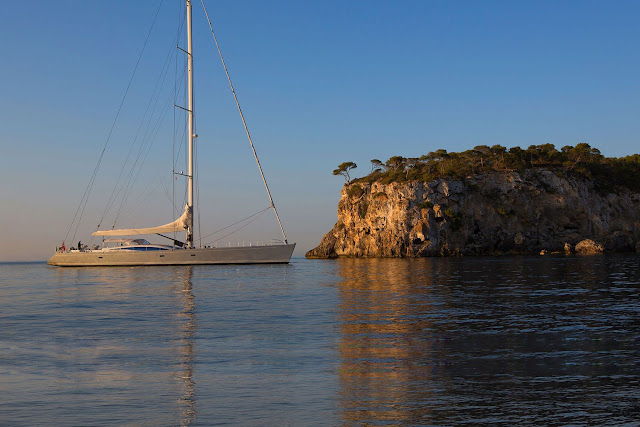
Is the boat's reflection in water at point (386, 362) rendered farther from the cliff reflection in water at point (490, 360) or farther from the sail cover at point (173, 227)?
the sail cover at point (173, 227)

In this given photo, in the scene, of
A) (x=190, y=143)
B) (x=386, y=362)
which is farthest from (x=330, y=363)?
(x=190, y=143)

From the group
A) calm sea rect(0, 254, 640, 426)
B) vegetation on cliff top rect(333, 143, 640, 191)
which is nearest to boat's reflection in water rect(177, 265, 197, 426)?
calm sea rect(0, 254, 640, 426)

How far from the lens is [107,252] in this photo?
198 feet

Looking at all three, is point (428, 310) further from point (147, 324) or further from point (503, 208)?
point (503, 208)

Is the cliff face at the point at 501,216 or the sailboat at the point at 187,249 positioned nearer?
the sailboat at the point at 187,249

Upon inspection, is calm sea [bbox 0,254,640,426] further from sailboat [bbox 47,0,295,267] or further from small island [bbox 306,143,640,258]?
small island [bbox 306,143,640,258]

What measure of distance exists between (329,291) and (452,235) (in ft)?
236

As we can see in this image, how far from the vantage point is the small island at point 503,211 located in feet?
323

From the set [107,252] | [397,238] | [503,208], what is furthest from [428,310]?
[503,208]

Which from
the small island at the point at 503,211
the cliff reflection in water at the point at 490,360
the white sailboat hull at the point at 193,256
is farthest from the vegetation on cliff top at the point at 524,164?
the cliff reflection in water at the point at 490,360

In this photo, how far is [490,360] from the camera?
37.7 feet

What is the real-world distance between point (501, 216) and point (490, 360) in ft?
309

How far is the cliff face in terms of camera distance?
98.4 metres

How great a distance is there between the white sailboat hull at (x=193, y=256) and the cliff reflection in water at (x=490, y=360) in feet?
122
